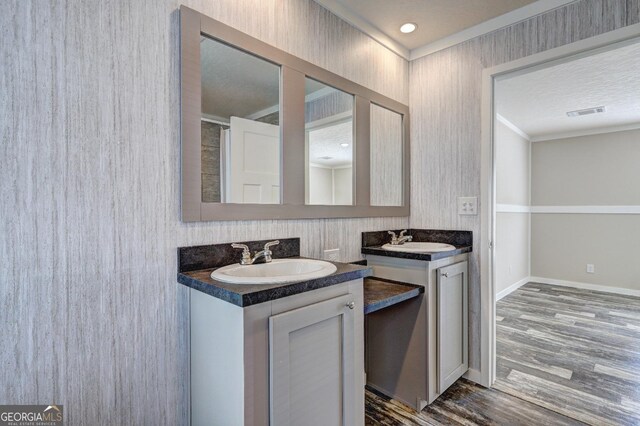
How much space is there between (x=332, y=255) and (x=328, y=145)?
2.18 ft

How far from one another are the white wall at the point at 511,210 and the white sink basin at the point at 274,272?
3.17 meters

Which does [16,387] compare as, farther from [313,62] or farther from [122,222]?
[313,62]

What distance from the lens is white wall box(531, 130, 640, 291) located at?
4.21 m

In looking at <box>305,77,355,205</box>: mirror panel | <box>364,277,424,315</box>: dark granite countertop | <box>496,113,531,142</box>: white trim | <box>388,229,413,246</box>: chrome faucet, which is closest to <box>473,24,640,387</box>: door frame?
<box>388,229,413,246</box>: chrome faucet

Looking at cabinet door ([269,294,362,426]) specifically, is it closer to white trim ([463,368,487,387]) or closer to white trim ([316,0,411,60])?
white trim ([463,368,487,387])

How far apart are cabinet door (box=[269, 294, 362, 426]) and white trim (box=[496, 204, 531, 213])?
3.35m

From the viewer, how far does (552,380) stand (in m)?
2.09

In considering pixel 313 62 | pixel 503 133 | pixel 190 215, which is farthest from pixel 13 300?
pixel 503 133

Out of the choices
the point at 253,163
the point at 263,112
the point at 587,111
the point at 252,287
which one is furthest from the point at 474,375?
the point at 587,111

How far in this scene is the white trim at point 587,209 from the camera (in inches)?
165

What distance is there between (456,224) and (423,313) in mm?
779

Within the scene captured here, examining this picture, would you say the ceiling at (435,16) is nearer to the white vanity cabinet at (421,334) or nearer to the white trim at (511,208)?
the white vanity cabinet at (421,334)

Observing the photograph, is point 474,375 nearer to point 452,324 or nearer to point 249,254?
point 452,324

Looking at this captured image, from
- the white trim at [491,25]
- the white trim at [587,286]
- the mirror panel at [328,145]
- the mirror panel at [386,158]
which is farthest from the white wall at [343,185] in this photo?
the white trim at [587,286]
